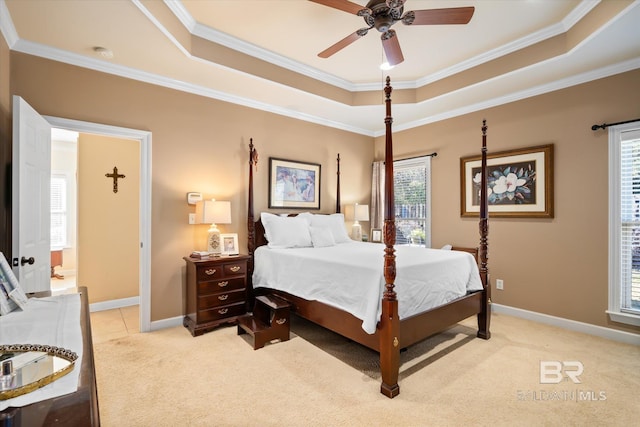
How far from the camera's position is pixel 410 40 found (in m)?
3.20

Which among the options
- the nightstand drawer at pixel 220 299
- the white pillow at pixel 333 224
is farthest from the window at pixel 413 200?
the nightstand drawer at pixel 220 299

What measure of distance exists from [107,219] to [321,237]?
3065 mm

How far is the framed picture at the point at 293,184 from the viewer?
4.32 m

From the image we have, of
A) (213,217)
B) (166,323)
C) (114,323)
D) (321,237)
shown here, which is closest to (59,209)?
(114,323)

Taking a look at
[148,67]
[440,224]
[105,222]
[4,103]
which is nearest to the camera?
[4,103]

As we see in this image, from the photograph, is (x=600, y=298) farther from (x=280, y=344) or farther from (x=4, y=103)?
(x=4, y=103)

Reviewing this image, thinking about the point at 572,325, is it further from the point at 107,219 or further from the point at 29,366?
the point at 107,219

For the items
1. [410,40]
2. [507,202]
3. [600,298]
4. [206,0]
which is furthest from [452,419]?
[206,0]

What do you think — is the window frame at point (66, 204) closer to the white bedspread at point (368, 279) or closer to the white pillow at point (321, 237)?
the white bedspread at point (368, 279)

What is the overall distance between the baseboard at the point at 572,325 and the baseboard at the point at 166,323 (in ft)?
13.0

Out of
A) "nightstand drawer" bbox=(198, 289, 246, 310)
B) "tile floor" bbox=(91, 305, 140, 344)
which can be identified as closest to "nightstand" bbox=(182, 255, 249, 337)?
"nightstand drawer" bbox=(198, 289, 246, 310)

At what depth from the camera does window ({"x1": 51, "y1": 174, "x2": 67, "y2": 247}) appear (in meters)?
5.98

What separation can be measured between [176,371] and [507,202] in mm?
4135

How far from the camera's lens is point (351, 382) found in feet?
7.61
